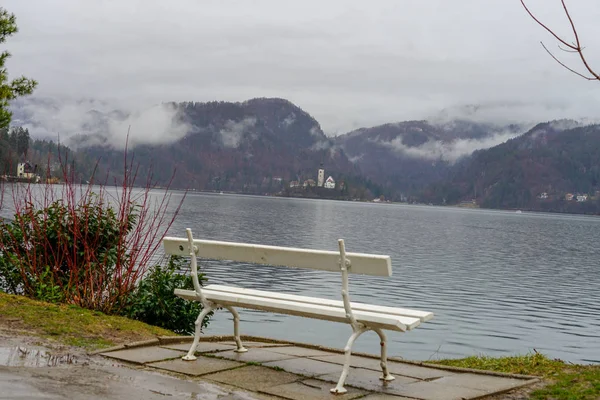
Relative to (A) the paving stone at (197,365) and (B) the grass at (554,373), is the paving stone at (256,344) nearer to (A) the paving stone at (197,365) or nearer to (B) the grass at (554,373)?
(A) the paving stone at (197,365)

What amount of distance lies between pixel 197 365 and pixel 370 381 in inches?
56.8

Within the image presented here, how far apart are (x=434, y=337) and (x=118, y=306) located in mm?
9656

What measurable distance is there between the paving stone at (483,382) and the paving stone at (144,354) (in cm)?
232

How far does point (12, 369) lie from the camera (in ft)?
18.4

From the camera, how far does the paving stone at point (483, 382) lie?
19.4ft

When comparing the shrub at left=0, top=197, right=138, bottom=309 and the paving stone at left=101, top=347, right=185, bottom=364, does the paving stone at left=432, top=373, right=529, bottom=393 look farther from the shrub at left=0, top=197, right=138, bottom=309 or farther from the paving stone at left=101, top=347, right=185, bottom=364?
the shrub at left=0, top=197, right=138, bottom=309

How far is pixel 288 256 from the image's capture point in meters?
6.25

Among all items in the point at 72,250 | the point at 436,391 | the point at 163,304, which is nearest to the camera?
the point at 436,391

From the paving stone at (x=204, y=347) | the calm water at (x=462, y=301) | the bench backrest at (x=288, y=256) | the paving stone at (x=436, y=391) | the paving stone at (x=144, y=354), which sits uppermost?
the bench backrest at (x=288, y=256)

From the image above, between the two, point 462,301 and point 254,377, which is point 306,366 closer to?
point 254,377

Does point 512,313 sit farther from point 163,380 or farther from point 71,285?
point 163,380

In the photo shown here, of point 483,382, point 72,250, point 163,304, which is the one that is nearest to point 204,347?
point 163,304

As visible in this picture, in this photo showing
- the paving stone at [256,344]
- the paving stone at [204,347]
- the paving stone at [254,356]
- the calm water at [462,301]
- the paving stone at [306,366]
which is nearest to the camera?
the paving stone at [306,366]

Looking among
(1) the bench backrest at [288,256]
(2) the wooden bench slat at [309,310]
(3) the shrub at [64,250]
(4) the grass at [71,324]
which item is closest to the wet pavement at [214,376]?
(2) the wooden bench slat at [309,310]
